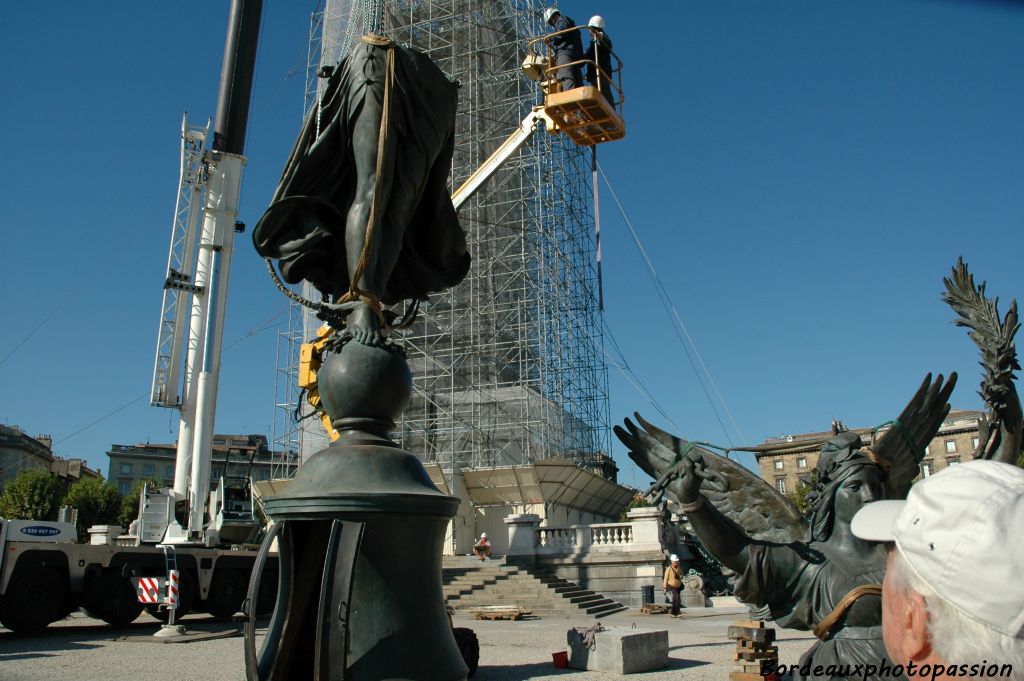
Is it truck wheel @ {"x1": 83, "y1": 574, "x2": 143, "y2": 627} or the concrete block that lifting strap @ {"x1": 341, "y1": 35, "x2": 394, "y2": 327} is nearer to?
the concrete block

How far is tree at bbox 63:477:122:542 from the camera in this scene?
46.5 m

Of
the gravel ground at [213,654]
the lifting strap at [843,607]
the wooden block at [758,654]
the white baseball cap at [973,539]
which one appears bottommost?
the gravel ground at [213,654]

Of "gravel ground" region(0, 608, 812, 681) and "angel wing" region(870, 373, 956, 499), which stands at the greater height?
"angel wing" region(870, 373, 956, 499)

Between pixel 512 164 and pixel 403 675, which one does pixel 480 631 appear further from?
pixel 512 164

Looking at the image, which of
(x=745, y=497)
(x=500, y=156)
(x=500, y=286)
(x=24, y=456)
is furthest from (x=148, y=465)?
(x=745, y=497)

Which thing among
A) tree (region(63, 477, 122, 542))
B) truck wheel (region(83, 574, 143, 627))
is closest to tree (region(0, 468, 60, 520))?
tree (region(63, 477, 122, 542))

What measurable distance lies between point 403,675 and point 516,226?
92.6 feet

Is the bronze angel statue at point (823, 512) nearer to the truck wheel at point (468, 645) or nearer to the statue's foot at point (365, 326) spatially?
the statue's foot at point (365, 326)

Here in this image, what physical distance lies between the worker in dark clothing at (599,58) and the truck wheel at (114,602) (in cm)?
1586

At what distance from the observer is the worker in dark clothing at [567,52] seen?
21.1 metres

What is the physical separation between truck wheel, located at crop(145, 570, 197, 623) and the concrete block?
7.84m

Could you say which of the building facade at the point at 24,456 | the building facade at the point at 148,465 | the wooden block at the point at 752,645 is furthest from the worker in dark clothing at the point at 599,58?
A: the building facade at the point at 148,465

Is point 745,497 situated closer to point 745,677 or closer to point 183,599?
point 745,677

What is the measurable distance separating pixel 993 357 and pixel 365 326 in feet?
17.4
